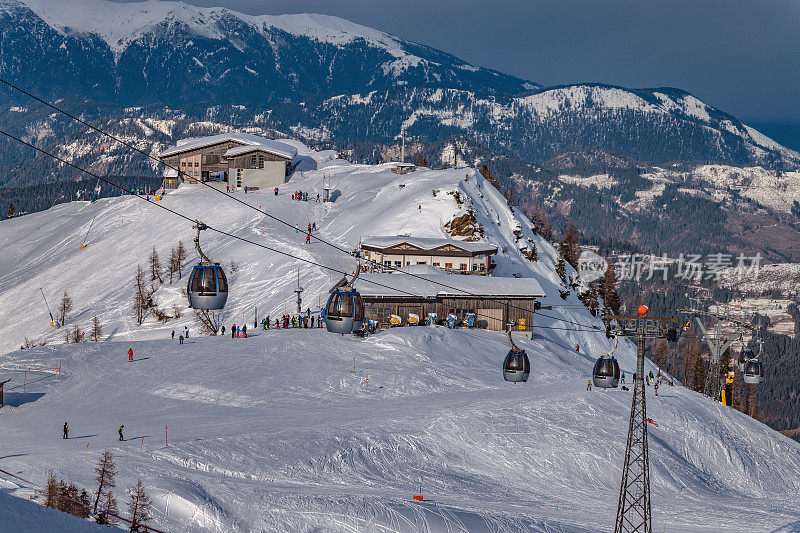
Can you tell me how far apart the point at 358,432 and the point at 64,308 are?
50573 mm

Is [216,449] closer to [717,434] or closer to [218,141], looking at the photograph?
[717,434]

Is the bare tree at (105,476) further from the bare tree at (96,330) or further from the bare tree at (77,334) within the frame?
the bare tree at (77,334)

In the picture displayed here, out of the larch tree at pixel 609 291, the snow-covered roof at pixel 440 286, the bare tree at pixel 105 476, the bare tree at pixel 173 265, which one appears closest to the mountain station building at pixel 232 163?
the bare tree at pixel 173 265

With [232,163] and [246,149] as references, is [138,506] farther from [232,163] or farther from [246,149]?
[232,163]

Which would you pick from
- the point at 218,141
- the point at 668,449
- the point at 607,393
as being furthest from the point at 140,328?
the point at 218,141

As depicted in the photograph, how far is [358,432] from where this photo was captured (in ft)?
140

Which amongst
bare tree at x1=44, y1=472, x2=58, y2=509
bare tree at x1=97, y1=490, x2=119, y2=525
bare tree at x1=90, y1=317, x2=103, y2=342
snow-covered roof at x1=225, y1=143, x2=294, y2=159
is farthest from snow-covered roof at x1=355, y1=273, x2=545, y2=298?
snow-covered roof at x1=225, y1=143, x2=294, y2=159

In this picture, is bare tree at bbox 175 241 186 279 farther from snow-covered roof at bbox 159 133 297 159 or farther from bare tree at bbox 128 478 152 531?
bare tree at bbox 128 478 152 531

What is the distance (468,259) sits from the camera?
88250 mm

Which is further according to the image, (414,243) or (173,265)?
(173,265)

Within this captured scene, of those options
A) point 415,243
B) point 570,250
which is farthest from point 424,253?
point 570,250

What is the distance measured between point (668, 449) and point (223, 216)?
2619 inches

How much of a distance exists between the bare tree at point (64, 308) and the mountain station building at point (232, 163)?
3799 centimetres

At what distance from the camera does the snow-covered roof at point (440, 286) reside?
2800 inches
